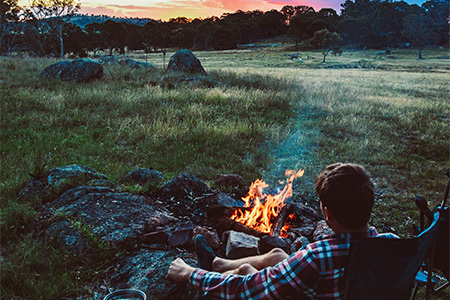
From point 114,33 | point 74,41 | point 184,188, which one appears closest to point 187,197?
point 184,188

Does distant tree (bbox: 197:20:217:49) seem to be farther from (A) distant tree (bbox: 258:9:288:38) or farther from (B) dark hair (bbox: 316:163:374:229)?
(B) dark hair (bbox: 316:163:374:229)

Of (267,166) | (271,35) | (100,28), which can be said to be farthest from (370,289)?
(271,35)

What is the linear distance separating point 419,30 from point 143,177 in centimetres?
7999

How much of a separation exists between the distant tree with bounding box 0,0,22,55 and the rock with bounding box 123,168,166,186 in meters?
38.2

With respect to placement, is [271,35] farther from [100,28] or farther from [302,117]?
[302,117]

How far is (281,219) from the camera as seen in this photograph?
3.96m

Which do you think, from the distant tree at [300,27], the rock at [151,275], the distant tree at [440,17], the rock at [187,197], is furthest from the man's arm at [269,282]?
the distant tree at [440,17]

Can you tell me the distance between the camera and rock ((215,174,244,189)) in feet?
17.1

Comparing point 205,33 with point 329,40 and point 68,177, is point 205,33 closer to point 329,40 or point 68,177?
point 329,40

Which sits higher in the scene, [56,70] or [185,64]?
[185,64]

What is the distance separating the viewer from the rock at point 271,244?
3449 millimetres

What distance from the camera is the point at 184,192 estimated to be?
A: 14.9 feet

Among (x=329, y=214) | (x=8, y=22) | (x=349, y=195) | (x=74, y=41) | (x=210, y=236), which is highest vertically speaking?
(x=8, y=22)

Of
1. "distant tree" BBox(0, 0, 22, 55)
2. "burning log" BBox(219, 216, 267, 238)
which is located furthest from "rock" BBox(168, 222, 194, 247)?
"distant tree" BBox(0, 0, 22, 55)
